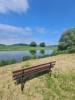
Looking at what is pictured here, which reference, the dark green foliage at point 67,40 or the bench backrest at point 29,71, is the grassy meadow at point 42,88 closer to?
the bench backrest at point 29,71

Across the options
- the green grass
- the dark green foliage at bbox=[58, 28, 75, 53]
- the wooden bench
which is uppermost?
the dark green foliage at bbox=[58, 28, 75, 53]

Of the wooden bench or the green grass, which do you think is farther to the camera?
the wooden bench

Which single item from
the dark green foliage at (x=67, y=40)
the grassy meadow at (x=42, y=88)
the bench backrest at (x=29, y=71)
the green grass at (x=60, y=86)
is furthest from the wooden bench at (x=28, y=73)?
the dark green foliage at (x=67, y=40)

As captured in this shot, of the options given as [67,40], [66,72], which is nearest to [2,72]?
[66,72]

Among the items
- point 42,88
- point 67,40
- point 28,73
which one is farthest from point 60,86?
point 67,40

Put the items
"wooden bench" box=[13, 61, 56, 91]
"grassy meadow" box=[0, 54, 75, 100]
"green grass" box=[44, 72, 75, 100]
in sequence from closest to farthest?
"grassy meadow" box=[0, 54, 75, 100]
"green grass" box=[44, 72, 75, 100]
"wooden bench" box=[13, 61, 56, 91]

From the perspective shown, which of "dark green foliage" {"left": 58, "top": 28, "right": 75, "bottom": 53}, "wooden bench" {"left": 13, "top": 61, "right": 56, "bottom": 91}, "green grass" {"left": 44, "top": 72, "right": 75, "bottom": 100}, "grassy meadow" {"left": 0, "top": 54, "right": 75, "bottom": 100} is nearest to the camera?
"grassy meadow" {"left": 0, "top": 54, "right": 75, "bottom": 100}

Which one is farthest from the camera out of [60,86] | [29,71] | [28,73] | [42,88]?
[29,71]

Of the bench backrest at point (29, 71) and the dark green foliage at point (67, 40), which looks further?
the dark green foliage at point (67, 40)

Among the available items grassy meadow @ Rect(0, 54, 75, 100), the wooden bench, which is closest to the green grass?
grassy meadow @ Rect(0, 54, 75, 100)

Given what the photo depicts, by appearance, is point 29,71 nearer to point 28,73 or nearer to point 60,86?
point 28,73

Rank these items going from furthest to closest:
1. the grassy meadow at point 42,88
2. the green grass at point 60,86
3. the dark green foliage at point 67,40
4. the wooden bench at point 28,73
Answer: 1. the dark green foliage at point 67,40
2. the wooden bench at point 28,73
3. the green grass at point 60,86
4. the grassy meadow at point 42,88

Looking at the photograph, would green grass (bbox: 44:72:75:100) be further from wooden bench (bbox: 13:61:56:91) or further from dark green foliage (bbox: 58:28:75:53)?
dark green foliage (bbox: 58:28:75:53)

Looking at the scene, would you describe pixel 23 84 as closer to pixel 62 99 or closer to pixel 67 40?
pixel 62 99
